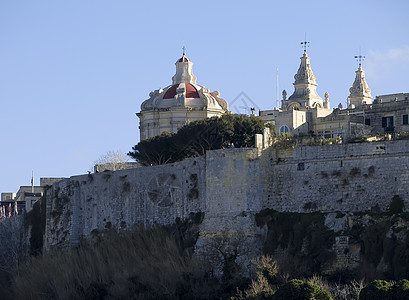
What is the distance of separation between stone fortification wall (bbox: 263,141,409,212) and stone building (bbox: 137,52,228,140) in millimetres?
28282

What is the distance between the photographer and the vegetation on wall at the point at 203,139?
7862 centimetres

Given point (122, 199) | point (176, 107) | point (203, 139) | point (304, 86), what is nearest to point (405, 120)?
point (203, 139)

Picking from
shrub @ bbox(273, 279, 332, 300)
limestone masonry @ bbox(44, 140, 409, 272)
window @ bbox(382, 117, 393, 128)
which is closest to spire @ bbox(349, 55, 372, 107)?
window @ bbox(382, 117, 393, 128)

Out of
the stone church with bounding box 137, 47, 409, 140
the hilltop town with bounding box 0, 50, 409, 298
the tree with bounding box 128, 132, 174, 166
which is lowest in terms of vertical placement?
the hilltop town with bounding box 0, 50, 409, 298

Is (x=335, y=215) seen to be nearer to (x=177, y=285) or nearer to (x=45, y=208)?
(x=177, y=285)

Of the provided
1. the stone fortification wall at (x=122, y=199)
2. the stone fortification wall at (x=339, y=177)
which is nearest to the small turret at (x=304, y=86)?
the stone fortification wall at (x=122, y=199)

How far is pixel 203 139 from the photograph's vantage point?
7956cm

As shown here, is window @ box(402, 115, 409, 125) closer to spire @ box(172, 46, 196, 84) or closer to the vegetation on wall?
the vegetation on wall

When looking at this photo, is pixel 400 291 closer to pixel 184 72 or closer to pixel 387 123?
pixel 387 123

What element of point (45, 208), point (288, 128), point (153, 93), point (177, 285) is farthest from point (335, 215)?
point (153, 93)

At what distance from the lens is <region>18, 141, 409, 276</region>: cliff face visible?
61938 millimetres

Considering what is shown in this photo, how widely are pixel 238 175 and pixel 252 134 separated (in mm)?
13275

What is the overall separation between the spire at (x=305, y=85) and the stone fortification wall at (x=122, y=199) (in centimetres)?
2035

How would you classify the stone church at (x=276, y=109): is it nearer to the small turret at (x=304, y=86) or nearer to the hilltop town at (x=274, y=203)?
the small turret at (x=304, y=86)
